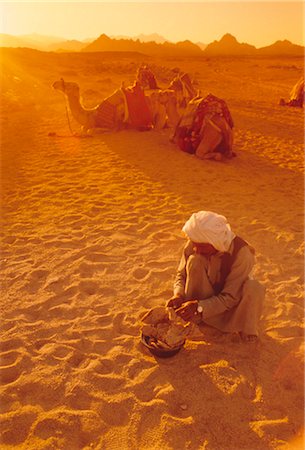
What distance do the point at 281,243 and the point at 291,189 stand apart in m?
2.22

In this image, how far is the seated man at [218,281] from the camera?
10.6 ft

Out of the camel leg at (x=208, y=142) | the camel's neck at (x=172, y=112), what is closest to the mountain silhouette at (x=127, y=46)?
the camel's neck at (x=172, y=112)

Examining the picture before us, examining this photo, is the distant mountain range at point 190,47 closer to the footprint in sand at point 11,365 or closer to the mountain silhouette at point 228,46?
the mountain silhouette at point 228,46

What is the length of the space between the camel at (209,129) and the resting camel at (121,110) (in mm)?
1817

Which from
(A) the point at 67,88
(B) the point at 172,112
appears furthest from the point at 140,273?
(A) the point at 67,88

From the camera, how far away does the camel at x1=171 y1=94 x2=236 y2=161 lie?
878cm

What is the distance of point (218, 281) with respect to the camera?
11.6 feet

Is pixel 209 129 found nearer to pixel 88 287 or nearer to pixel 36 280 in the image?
pixel 88 287

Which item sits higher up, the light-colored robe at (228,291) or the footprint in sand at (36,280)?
the light-colored robe at (228,291)

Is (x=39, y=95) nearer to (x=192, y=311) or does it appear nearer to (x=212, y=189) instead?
(x=212, y=189)

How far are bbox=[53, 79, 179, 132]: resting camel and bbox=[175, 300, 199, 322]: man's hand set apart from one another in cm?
802

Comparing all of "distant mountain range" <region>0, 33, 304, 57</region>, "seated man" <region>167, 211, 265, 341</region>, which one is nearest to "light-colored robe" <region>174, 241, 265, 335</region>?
"seated man" <region>167, 211, 265, 341</region>

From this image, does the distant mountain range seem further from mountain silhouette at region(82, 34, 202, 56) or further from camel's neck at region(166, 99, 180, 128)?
camel's neck at region(166, 99, 180, 128)

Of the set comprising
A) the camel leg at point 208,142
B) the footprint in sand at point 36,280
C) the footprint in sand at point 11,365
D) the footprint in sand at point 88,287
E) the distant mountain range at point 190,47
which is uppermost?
the distant mountain range at point 190,47
